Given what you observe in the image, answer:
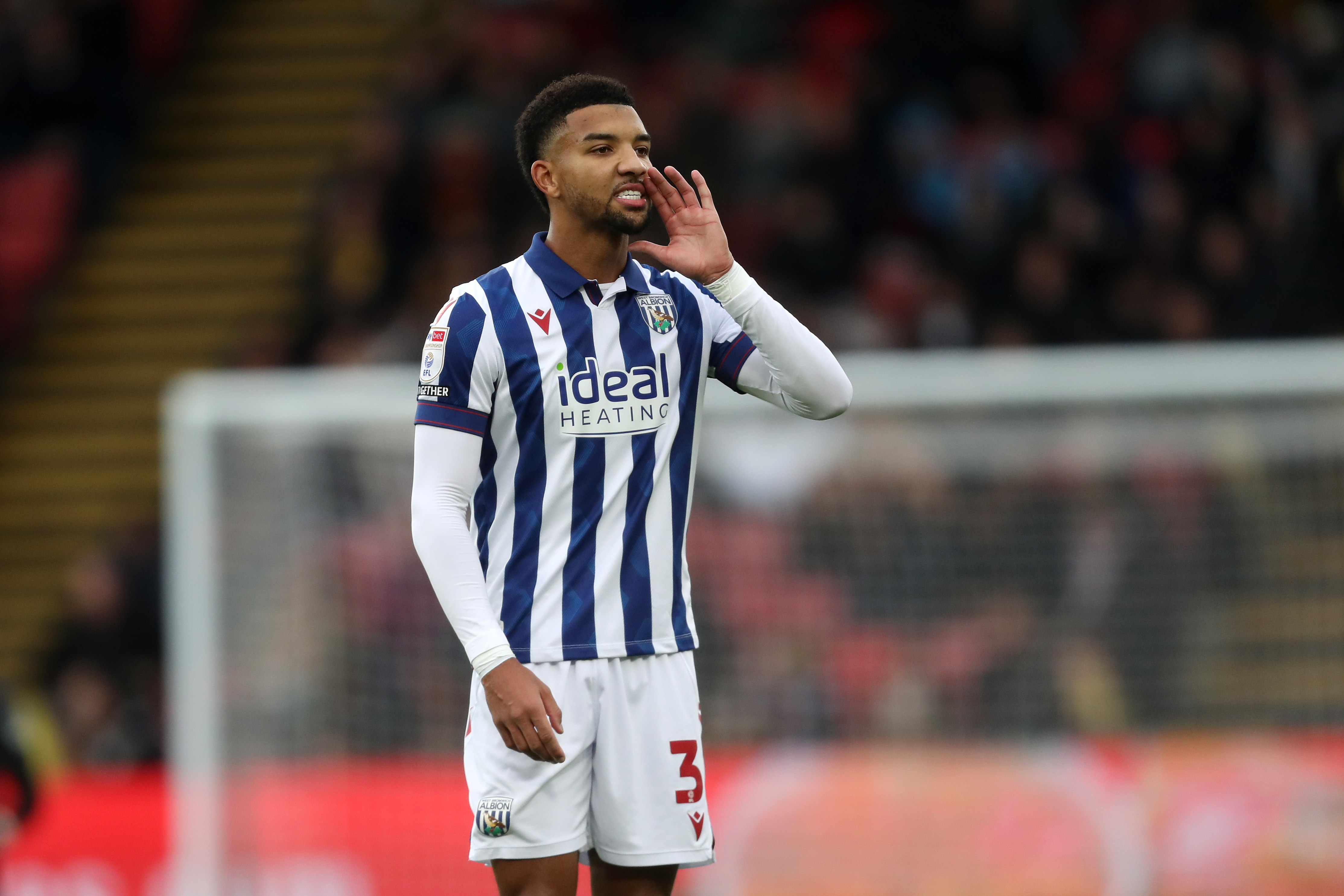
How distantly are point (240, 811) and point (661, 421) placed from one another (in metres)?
3.75

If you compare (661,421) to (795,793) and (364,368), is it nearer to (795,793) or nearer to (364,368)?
(795,793)

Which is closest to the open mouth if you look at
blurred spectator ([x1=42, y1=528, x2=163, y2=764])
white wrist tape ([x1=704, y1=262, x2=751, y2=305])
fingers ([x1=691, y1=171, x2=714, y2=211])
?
fingers ([x1=691, y1=171, x2=714, y2=211])

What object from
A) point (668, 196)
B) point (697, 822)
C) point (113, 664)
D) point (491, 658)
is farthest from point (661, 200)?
point (113, 664)

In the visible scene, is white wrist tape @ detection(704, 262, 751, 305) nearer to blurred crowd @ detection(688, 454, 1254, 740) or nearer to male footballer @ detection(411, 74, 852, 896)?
male footballer @ detection(411, 74, 852, 896)

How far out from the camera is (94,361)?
1205 centimetres

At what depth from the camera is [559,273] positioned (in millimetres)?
3594

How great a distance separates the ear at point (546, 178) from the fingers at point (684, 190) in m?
0.22

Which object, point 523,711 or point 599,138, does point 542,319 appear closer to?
point 599,138

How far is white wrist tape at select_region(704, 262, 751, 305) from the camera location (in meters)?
3.48

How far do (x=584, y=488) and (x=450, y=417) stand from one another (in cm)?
29

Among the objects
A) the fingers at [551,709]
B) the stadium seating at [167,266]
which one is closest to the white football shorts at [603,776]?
the fingers at [551,709]

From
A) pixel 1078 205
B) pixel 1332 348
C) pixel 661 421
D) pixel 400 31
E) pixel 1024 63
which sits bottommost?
pixel 661 421

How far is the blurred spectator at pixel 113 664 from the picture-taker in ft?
27.8

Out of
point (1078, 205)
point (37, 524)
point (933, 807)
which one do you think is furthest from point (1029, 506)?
point (37, 524)
